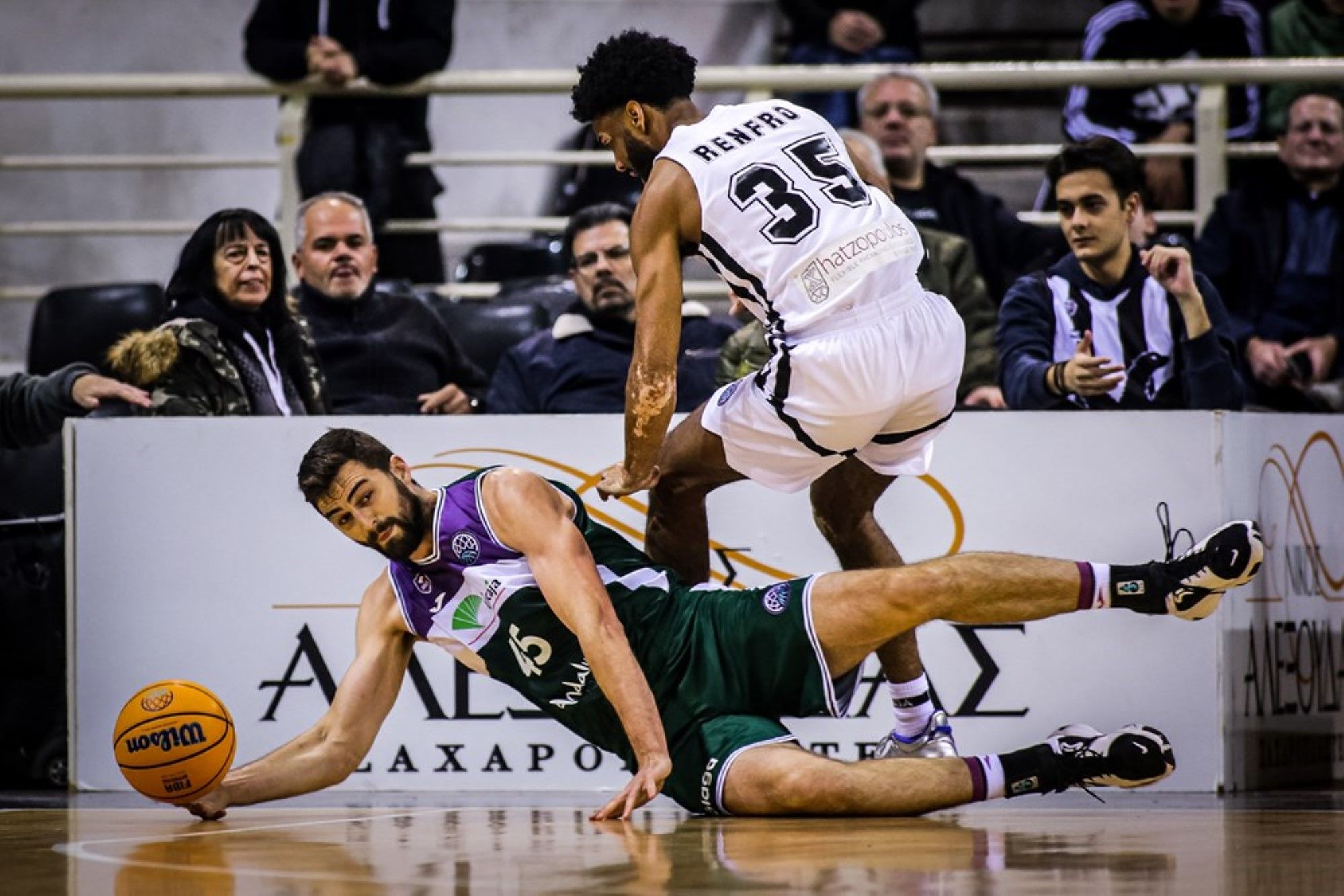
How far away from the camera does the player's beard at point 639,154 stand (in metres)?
5.23

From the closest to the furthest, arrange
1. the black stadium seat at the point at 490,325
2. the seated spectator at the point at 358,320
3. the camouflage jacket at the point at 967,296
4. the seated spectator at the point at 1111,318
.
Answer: the seated spectator at the point at 1111,318 → the camouflage jacket at the point at 967,296 → the seated spectator at the point at 358,320 → the black stadium seat at the point at 490,325

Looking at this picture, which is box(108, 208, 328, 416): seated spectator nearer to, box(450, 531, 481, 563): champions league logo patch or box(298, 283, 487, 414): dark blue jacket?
box(298, 283, 487, 414): dark blue jacket

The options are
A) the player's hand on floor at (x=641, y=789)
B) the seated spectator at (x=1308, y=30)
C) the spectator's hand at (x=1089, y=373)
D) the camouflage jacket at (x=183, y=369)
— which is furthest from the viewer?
the seated spectator at (x=1308, y=30)

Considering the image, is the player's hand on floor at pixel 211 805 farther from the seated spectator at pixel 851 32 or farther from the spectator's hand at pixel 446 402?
the seated spectator at pixel 851 32

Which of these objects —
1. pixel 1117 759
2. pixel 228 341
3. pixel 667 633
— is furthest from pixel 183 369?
pixel 1117 759

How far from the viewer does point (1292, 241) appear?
310 inches

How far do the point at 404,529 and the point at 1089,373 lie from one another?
2.29 metres

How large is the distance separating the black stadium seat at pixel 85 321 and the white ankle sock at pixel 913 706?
3784 millimetres

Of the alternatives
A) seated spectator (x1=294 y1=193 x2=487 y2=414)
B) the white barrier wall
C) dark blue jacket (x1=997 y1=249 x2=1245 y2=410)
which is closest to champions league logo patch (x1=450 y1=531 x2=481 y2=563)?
the white barrier wall

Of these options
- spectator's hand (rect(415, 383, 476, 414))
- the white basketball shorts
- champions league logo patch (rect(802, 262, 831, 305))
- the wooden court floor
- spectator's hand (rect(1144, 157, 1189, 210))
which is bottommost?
the wooden court floor

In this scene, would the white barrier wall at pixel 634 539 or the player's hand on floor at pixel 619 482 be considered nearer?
the player's hand on floor at pixel 619 482

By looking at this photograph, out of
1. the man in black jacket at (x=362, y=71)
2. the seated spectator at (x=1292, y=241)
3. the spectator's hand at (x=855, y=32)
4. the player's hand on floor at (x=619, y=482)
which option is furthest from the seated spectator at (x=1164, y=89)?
the player's hand on floor at (x=619, y=482)

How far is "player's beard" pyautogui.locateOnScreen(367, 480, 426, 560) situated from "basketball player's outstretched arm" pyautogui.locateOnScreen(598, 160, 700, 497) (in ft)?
1.63

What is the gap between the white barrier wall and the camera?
6.11 meters
